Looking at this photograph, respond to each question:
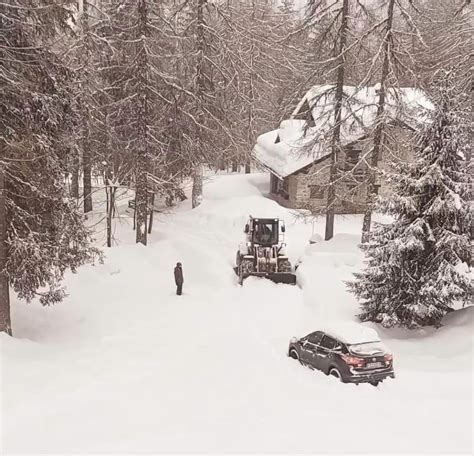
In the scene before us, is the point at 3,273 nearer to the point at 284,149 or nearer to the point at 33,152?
the point at 33,152

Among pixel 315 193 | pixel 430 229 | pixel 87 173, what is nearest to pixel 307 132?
pixel 315 193

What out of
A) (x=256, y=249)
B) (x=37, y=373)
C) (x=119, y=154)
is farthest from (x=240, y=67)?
(x=37, y=373)

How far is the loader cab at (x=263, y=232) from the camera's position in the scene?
70.6 ft

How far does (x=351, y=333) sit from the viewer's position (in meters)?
12.0

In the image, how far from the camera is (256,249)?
21.0 meters

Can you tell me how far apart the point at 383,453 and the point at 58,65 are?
37.4ft

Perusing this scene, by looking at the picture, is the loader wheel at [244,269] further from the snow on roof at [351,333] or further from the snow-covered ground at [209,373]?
the snow on roof at [351,333]

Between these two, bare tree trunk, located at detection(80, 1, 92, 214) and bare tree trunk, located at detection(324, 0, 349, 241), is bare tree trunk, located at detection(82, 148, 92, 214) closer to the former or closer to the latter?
bare tree trunk, located at detection(80, 1, 92, 214)

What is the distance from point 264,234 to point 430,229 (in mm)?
8130

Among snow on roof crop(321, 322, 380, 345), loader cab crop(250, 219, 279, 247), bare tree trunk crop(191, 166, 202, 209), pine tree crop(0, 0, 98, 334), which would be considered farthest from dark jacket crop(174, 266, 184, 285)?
bare tree trunk crop(191, 166, 202, 209)

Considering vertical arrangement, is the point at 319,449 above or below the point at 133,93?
below

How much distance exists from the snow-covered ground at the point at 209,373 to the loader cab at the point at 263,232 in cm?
179

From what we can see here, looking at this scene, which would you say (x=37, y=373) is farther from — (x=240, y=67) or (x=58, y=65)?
(x=240, y=67)

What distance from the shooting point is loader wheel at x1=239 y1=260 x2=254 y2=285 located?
2006 cm
